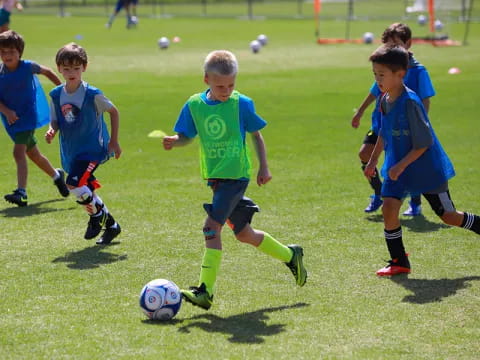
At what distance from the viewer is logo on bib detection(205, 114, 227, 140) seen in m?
6.14

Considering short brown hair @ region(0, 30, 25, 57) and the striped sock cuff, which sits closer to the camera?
the striped sock cuff

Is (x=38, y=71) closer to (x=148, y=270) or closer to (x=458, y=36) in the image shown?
(x=148, y=270)

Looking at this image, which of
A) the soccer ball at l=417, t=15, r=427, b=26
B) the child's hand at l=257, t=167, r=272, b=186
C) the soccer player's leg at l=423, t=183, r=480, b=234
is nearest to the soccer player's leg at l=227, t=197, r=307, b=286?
the child's hand at l=257, t=167, r=272, b=186

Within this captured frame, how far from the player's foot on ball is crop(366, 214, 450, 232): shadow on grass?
5.21 ft

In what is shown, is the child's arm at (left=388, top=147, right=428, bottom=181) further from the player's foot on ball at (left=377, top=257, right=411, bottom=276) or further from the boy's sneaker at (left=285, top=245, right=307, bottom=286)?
the boy's sneaker at (left=285, top=245, right=307, bottom=286)

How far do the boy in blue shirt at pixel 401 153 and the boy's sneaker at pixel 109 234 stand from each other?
8.39 feet

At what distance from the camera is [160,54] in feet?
87.4

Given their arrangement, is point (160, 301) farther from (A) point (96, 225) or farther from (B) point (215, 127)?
(A) point (96, 225)

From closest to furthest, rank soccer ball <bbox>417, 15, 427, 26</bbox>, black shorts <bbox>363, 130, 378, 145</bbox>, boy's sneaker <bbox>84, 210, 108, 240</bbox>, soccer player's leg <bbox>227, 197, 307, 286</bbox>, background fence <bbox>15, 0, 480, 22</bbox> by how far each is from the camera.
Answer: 1. soccer player's leg <bbox>227, 197, 307, 286</bbox>
2. boy's sneaker <bbox>84, 210, 108, 240</bbox>
3. black shorts <bbox>363, 130, 378, 145</bbox>
4. soccer ball <bbox>417, 15, 427, 26</bbox>
5. background fence <bbox>15, 0, 480, 22</bbox>

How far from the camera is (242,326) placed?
5676mm

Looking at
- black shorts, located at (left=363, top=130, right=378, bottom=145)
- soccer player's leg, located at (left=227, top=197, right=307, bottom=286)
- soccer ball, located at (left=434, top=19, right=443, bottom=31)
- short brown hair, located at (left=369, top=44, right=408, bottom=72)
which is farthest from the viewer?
soccer ball, located at (left=434, top=19, right=443, bottom=31)

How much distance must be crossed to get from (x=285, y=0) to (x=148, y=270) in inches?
1941

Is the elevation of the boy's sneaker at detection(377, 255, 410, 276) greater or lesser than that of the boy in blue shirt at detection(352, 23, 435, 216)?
lesser

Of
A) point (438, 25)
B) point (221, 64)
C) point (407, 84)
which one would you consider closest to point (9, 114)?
point (221, 64)
